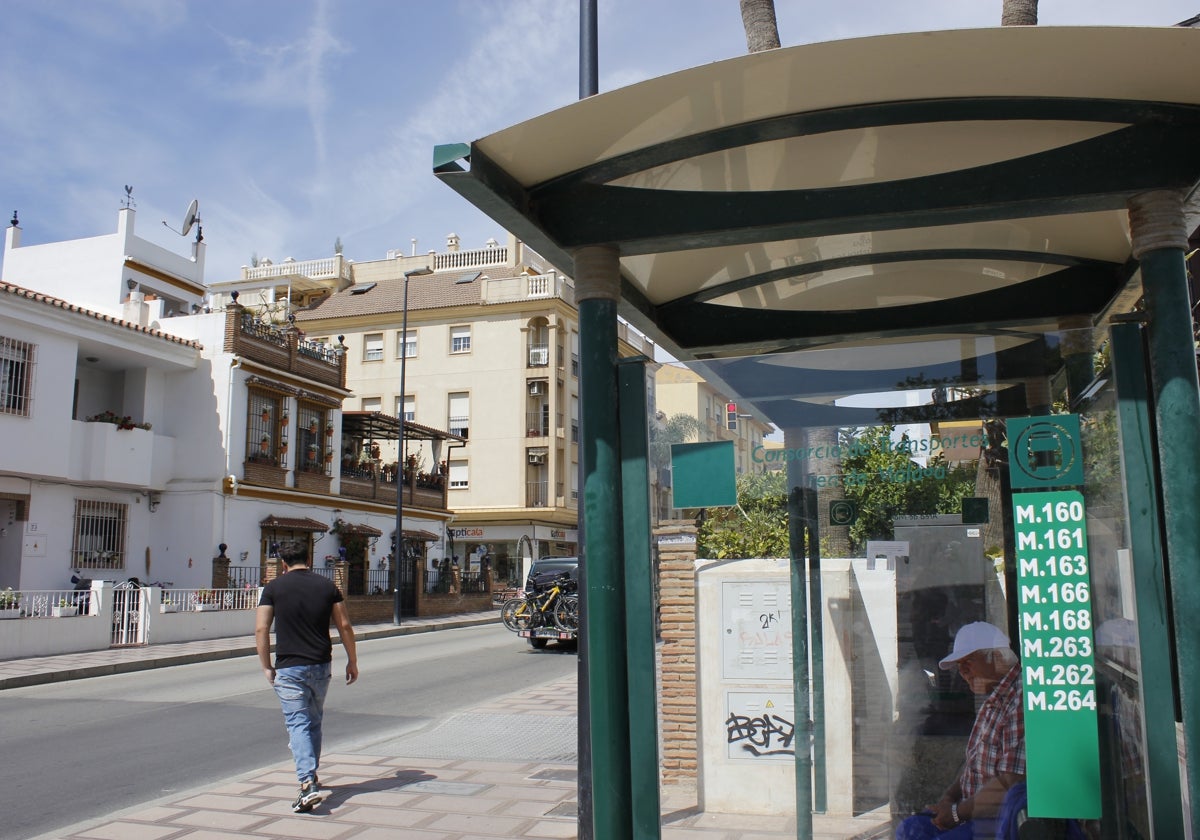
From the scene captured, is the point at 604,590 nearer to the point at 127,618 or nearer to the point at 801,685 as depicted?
the point at 801,685

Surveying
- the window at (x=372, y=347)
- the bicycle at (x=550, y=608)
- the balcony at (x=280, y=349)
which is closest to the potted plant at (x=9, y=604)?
the bicycle at (x=550, y=608)

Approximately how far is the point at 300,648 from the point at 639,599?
391 cm

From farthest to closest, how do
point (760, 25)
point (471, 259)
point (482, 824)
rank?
point (471, 259), point (760, 25), point (482, 824)

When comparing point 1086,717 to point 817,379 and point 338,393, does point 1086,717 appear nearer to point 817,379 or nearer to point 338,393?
point 817,379

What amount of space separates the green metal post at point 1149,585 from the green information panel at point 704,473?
1.44m

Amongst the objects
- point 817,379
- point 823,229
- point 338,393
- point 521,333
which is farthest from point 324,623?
Result: point 521,333

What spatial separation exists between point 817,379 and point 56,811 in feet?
20.8

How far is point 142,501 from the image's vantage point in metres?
27.9

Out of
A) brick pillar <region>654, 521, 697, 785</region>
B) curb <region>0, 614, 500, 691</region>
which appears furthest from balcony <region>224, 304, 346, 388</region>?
brick pillar <region>654, 521, 697, 785</region>

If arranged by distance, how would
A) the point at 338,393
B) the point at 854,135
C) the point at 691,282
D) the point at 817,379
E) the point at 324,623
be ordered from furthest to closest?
the point at 338,393 → the point at 324,623 → the point at 691,282 → the point at 817,379 → the point at 854,135

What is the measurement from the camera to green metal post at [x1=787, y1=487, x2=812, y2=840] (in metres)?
4.65

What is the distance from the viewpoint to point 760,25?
739 centimetres

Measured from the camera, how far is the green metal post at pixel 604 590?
386 centimetres

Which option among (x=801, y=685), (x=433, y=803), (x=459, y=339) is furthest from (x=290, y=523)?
(x=801, y=685)
